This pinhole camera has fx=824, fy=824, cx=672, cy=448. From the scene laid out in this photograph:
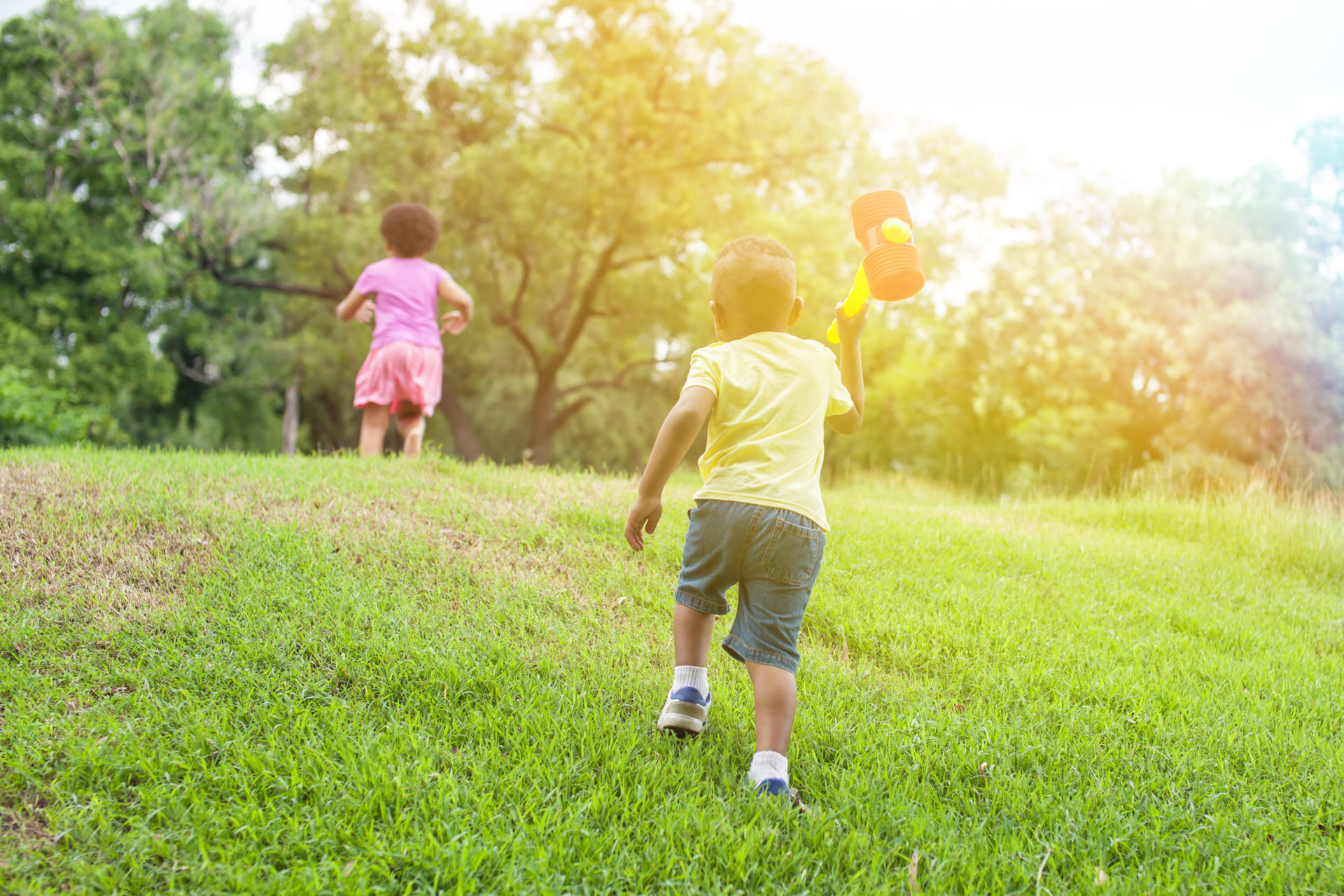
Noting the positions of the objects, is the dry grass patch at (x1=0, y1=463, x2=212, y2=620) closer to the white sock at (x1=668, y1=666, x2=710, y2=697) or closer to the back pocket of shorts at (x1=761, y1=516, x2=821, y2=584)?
the white sock at (x1=668, y1=666, x2=710, y2=697)

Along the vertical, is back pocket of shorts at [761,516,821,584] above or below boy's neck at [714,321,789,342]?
below

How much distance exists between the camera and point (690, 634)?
9.25 feet

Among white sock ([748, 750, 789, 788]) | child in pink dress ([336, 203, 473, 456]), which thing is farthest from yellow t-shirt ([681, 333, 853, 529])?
child in pink dress ([336, 203, 473, 456])

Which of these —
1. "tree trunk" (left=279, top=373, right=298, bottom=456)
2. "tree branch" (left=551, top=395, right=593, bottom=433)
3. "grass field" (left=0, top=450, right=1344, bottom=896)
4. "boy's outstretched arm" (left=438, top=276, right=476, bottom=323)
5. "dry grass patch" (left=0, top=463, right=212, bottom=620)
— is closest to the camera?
"grass field" (left=0, top=450, right=1344, bottom=896)

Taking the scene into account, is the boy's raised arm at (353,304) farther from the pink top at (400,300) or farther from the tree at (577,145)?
the tree at (577,145)

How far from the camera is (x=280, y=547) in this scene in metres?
4.14

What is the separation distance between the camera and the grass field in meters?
2.27

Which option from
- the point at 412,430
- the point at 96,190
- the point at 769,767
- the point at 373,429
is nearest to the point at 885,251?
the point at 769,767

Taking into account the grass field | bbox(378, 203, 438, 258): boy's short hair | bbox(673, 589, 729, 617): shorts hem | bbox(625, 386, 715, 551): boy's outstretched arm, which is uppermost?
bbox(378, 203, 438, 258): boy's short hair

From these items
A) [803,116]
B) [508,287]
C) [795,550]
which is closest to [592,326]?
[508,287]

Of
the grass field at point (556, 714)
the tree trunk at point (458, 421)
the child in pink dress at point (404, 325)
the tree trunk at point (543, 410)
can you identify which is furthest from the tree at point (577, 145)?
the grass field at point (556, 714)

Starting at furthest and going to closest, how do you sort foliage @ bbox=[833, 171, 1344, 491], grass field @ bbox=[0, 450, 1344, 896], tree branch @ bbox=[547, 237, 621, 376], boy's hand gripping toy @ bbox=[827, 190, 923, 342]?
tree branch @ bbox=[547, 237, 621, 376] < foliage @ bbox=[833, 171, 1344, 491] < boy's hand gripping toy @ bbox=[827, 190, 923, 342] < grass field @ bbox=[0, 450, 1344, 896]

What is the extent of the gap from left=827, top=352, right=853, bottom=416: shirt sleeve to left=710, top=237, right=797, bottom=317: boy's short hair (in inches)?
12.2

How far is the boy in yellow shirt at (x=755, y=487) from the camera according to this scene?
2588mm
